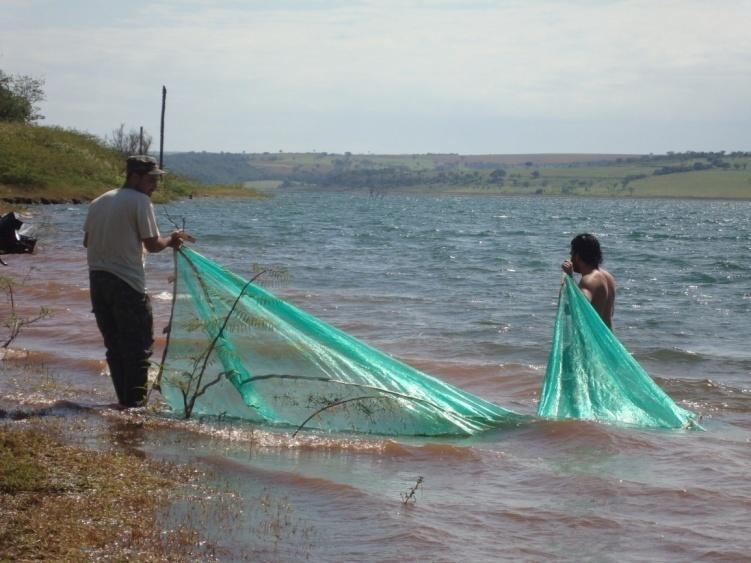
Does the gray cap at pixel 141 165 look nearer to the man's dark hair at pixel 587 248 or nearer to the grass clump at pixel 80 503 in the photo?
the grass clump at pixel 80 503

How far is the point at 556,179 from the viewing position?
160625 millimetres

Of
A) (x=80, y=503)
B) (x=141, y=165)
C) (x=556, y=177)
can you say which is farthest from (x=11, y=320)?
(x=556, y=177)

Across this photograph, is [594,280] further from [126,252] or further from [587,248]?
[126,252]

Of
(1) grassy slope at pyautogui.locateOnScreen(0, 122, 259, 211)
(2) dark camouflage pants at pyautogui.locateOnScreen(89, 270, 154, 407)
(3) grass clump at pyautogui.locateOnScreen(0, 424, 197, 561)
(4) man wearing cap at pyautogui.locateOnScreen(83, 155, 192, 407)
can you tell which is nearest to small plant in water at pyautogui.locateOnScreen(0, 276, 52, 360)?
(2) dark camouflage pants at pyautogui.locateOnScreen(89, 270, 154, 407)

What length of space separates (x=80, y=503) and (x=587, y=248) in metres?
3.96

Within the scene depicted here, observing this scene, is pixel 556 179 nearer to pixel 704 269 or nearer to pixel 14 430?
pixel 704 269

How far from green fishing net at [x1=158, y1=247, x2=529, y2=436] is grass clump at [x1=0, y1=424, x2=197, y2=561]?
4.19ft

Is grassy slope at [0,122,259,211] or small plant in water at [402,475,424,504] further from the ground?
grassy slope at [0,122,259,211]

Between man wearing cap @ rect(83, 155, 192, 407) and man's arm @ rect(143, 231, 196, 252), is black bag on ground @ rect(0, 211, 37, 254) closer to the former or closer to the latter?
man wearing cap @ rect(83, 155, 192, 407)

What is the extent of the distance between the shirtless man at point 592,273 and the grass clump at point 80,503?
3.23m

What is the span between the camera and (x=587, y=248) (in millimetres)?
7363

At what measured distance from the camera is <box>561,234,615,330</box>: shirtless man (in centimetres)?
736

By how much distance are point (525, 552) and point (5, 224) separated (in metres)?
7.52

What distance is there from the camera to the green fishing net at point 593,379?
7.41 metres
